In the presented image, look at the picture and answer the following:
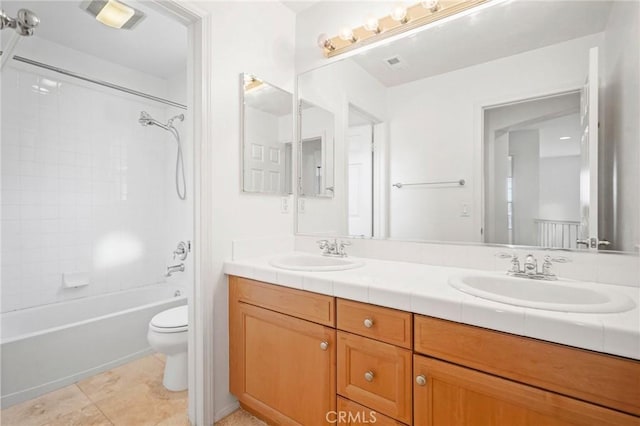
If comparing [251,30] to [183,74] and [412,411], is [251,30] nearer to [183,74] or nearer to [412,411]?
[183,74]

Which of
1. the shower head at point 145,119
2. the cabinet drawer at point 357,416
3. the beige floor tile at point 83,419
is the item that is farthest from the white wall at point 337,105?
the shower head at point 145,119

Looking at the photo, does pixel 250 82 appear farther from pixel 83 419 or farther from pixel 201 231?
pixel 83 419

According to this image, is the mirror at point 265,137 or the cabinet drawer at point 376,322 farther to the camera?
the mirror at point 265,137

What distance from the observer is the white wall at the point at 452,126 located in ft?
4.37

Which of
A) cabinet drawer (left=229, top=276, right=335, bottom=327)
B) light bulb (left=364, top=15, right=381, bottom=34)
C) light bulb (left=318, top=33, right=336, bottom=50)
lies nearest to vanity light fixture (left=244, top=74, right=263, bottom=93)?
light bulb (left=318, top=33, right=336, bottom=50)

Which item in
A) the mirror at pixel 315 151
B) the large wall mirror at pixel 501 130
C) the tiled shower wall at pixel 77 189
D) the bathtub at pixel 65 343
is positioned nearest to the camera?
the large wall mirror at pixel 501 130

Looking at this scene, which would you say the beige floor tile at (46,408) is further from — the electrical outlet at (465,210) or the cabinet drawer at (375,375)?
the electrical outlet at (465,210)

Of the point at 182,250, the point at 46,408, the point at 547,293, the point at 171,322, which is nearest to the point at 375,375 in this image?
the point at 547,293

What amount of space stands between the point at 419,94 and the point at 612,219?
104cm

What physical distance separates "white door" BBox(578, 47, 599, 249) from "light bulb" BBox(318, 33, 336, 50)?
4.35 feet

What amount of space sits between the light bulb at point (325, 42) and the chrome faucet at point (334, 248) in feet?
4.11

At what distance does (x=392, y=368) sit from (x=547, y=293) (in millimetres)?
667

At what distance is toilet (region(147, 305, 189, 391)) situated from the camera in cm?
185

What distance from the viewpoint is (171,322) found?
1936 mm
